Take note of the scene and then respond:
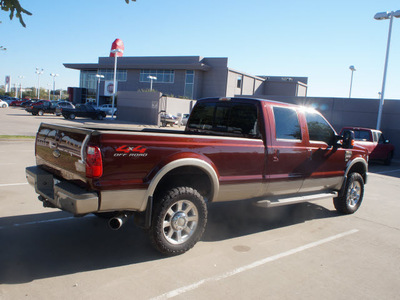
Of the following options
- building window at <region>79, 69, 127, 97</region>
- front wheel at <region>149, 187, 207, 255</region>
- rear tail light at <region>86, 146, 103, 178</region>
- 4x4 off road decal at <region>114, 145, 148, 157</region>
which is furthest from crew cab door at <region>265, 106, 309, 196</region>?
building window at <region>79, 69, 127, 97</region>

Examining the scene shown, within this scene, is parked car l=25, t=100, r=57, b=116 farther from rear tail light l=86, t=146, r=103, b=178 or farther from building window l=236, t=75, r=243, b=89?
rear tail light l=86, t=146, r=103, b=178

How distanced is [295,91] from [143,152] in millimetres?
58786

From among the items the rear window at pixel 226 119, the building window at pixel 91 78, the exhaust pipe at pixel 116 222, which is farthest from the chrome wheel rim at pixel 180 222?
the building window at pixel 91 78

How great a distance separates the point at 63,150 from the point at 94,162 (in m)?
0.76

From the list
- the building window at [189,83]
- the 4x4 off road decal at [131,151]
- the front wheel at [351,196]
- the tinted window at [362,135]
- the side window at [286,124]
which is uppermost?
the building window at [189,83]

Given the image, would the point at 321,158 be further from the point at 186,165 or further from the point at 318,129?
the point at 186,165

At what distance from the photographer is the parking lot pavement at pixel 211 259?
345 centimetres

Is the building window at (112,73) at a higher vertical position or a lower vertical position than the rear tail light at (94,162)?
higher

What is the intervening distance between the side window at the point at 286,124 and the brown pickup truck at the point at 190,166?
0.7 inches

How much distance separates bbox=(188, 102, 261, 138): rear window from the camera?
17.0ft

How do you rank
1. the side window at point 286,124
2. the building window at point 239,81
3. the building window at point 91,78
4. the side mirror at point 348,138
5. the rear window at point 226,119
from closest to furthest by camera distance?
the rear window at point 226,119 → the side window at point 286,124 → the side mirror at point 348,138 → the building window at point 239,81 → the building window at point 91,78

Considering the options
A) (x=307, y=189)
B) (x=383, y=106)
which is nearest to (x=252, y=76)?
(x=383, y=106)

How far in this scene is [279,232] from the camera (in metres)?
5.45

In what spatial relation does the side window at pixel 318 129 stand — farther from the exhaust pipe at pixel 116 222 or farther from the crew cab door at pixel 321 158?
the exhaust pipe at pixel 116 222
